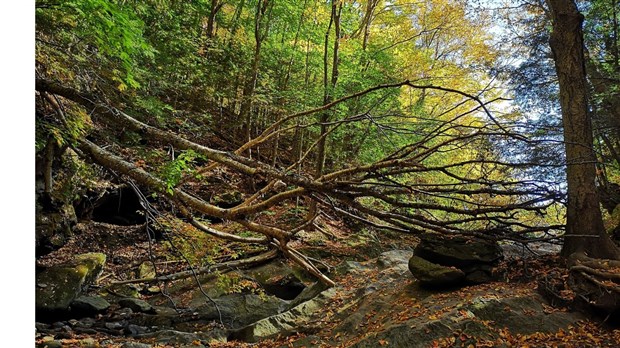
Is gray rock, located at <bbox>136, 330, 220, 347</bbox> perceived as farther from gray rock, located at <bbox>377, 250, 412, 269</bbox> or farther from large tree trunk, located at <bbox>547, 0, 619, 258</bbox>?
large tree trunk, located at <bbox>547, 0, 619, 258</bbox>

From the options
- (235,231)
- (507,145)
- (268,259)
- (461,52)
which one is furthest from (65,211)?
(461,52)

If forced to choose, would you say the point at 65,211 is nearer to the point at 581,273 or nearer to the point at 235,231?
the point at 235,231

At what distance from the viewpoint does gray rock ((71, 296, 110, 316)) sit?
5129mm

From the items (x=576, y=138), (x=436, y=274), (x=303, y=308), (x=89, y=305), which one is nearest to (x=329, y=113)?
(x=303, y=308)

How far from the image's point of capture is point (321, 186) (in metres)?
2.41

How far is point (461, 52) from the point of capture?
1177cm

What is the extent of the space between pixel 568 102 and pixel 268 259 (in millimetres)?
5393

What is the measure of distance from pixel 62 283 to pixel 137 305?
1073 millimetres

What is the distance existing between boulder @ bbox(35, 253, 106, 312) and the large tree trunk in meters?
6.05

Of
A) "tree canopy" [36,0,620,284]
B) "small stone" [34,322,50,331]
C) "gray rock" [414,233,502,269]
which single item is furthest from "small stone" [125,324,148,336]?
"gray rock" [414,233,502,269]

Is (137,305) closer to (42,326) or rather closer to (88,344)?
(42,326)

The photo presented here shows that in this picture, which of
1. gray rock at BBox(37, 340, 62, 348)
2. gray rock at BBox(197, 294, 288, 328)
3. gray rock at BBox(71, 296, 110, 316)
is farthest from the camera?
gray rock at BBox(197, 294, 288, 328)

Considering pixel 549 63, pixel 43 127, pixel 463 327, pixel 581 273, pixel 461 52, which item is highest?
pixel 461 52
